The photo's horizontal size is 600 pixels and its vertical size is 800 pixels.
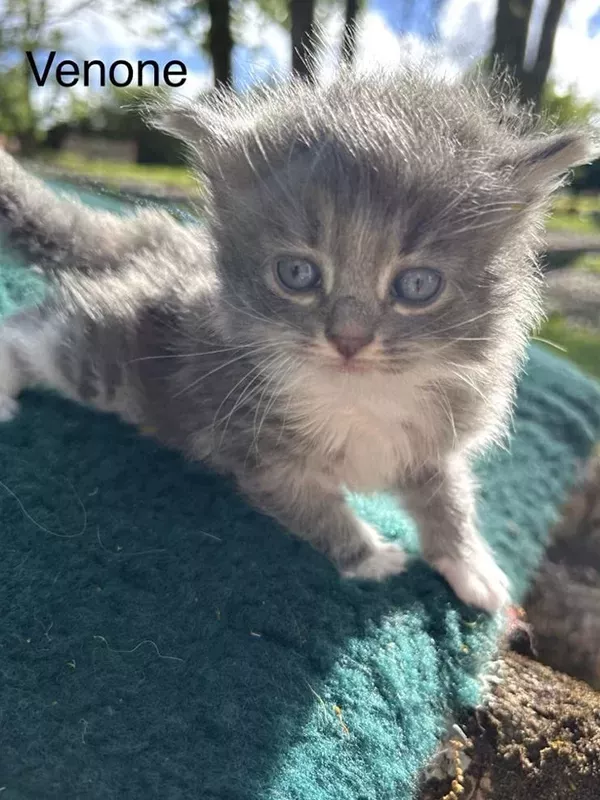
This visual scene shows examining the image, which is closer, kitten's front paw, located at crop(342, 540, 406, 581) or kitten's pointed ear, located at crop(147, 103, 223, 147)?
kitten's pointed ear, located at crop(147, 103, 223, 147)

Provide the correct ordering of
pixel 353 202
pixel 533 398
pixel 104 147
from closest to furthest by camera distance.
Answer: pixel 353 202 < pixel 533 398 < pixel 104 147

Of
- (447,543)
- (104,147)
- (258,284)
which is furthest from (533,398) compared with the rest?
(104,147)

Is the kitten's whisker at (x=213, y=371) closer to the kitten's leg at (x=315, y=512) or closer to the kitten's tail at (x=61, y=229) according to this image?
the kitten's leg at (x=315, y=512)

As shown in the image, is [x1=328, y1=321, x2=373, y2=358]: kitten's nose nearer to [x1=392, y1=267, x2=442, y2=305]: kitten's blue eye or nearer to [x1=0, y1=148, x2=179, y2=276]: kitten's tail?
[x1=392, y1=267, x2=442, y2=305]: kitten's blue eye

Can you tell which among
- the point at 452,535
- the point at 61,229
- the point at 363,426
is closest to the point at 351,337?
the point at 363,426

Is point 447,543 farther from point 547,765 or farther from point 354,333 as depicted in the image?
Result: point 354,333

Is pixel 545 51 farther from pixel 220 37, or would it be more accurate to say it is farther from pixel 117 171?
pixel 117 171

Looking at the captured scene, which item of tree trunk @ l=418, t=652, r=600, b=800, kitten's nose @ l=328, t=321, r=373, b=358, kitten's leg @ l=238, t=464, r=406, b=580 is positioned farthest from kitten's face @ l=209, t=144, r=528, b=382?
tree trunk @ l=418, t=652, r=600, b=800

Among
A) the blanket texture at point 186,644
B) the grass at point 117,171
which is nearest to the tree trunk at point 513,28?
the grass at point 117,171
